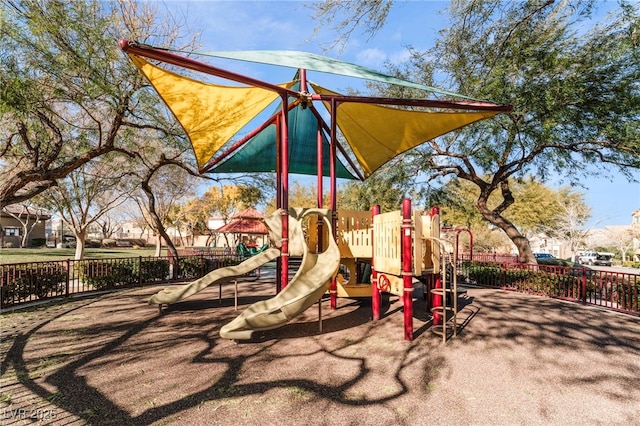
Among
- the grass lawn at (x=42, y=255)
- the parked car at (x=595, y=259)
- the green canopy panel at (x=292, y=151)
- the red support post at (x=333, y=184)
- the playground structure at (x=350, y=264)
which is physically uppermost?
the green canopy panel at (x=292, y=151)

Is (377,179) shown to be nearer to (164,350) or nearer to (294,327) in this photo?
(294,327)

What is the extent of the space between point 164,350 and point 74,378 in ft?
4.17

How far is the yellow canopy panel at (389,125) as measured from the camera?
886 centimetres

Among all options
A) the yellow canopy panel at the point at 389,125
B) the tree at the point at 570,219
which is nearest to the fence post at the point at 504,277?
the yellow canopy panel at the point at 389,125

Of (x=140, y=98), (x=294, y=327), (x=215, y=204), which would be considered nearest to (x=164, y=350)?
(x=294, y=327)

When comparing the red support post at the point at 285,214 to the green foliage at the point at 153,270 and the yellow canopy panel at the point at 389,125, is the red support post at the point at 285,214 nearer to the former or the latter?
the yellow canopy panel at the point at 389,125

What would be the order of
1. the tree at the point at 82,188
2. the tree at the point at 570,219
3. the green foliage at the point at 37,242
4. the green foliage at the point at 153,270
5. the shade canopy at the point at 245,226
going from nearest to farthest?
the green foliage at the point at 153,270 < the tree at the point at 82,188 < the shade canopy at the point at 245,226 < the tree at the point at 570,219 < the green foliage at the point at 37,242

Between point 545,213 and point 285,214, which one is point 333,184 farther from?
point 545,213

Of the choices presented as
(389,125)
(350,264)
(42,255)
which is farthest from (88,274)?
(42,255)

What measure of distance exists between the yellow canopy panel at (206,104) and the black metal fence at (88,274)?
5411 millimetres

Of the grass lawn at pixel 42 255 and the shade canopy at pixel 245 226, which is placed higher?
the shade canopy at pixel 245 226

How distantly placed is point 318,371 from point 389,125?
7.24 m

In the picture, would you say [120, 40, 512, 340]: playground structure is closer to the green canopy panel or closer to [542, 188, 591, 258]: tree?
the green canopy panel

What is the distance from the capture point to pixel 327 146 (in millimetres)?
12258
